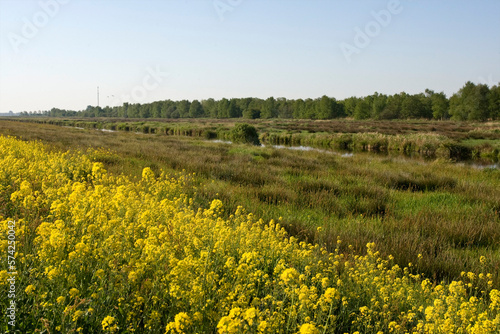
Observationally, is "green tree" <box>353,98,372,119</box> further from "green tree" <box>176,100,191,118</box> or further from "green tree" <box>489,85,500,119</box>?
"green tree" <box>176,100,191,118</box>

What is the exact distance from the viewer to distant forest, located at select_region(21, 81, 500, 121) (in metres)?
60.9

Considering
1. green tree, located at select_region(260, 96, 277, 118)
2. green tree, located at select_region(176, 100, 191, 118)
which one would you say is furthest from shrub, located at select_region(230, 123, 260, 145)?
green tree, located at select_region(176, 100, 191, 118)

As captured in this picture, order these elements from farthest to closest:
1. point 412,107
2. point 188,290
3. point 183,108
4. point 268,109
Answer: point 183,108
point 268,109
point 412,107
point 188,290

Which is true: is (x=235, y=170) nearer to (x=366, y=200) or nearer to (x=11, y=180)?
(x=366, y=200)

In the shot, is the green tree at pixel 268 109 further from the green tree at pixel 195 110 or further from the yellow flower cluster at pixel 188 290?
the yellow flower cluster at pixel 188 290

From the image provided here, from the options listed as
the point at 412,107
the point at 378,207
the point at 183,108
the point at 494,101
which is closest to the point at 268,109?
the point at 412,107

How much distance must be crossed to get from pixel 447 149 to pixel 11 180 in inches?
1023

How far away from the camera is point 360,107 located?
81812 millimetres

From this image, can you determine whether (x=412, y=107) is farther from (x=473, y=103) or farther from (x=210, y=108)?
(x=210, y=108)

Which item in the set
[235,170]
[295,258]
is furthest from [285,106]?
[295,258]

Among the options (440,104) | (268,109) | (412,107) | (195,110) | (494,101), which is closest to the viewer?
(494,101)

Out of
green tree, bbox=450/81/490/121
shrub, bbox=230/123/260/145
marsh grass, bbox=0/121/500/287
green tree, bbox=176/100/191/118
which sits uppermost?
green tree, bbox=176/100/191/118

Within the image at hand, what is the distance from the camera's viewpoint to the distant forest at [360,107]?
60875 mm

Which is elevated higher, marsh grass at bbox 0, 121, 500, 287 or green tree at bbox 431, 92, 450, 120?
green tree at bbox 431, 92, 450, 120
